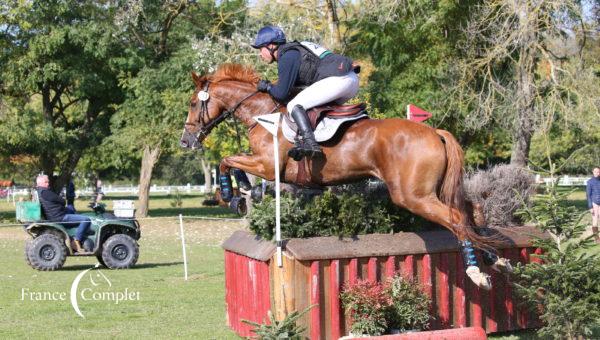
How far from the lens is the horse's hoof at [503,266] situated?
7668mm

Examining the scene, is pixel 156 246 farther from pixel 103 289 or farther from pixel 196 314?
pixel 196 314

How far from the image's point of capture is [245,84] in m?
8.55

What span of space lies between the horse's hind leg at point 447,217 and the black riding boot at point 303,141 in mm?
869

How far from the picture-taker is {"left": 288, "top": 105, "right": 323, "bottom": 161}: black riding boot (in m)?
7.29

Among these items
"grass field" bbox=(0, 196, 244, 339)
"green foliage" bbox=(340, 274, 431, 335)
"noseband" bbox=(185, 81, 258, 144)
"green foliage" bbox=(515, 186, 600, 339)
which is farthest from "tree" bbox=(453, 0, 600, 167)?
"green foliage" bbox=(340, 274, 431, 335)

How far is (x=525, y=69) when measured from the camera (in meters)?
22.5

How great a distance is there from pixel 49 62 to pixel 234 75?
27.0 metres

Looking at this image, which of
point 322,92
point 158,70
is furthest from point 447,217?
point 158,70

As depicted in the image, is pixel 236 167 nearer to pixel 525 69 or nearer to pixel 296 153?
pixel 296 153

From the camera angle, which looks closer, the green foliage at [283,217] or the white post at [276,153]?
the white post at [276,153]

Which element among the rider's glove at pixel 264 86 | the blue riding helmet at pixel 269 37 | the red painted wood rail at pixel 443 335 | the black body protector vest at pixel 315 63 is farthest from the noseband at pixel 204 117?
the red painted wood rail at pixel 443 335

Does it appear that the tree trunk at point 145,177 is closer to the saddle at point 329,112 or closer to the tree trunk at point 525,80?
the tree trunk at point 525,80

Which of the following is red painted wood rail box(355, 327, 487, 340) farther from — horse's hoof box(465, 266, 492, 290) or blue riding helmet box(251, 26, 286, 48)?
blue riding helmet box(251, 26, 286, 48)

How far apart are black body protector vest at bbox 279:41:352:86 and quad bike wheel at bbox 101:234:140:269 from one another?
27.1 feet
